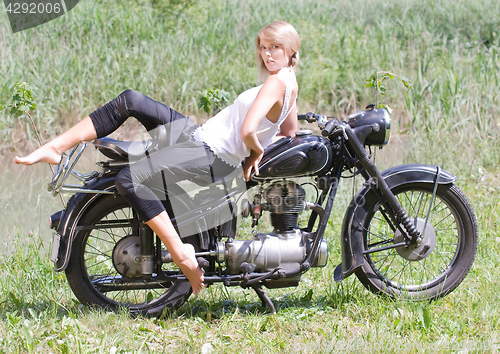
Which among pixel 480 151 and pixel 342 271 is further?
pixel 480 151

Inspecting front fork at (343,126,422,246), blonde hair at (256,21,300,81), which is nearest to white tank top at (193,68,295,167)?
blonde hair at (256,21,300,81)

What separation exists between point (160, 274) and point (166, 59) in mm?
5412

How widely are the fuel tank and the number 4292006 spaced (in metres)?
7.13

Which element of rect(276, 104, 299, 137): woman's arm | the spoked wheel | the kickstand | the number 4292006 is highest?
the number 4292006

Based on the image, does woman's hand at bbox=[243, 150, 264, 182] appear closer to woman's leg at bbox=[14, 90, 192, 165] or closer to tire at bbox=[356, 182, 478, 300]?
woman's leg at bbox=[14, 90, 192, 165]

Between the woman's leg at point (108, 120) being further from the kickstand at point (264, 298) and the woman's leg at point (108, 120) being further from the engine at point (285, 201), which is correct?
the kickstand at point (264, 298)

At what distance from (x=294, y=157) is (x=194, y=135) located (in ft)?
2.00

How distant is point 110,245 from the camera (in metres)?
4.00

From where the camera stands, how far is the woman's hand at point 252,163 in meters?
3.15

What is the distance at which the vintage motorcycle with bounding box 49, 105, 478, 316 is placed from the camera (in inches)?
127

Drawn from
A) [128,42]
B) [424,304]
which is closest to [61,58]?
[128,42]

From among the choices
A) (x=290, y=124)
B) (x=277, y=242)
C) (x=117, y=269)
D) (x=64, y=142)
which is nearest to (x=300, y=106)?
(x=290, y=124)

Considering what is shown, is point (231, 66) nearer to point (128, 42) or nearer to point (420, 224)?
point (128, 42)

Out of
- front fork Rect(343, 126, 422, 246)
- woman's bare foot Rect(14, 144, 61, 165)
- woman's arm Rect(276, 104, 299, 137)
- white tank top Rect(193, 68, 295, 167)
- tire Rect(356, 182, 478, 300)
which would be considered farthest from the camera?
tire Rect(356, 182, 478, 300)
